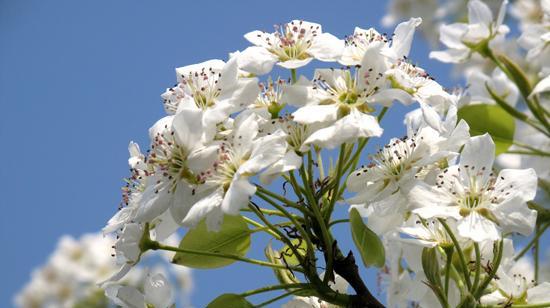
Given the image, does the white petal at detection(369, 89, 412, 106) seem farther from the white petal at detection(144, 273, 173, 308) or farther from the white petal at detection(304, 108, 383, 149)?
the white petal at detection(144, 273, 173, 308)

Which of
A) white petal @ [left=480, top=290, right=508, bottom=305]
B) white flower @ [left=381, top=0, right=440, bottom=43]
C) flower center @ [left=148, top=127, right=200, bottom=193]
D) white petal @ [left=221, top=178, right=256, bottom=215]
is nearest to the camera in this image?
white petal @ [left=221, top=178, right=256, bottom=215]

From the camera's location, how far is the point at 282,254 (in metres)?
1.57

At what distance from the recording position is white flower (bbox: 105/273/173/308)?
5.30 ft

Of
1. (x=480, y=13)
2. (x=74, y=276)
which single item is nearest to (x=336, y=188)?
(x=480, y=13)

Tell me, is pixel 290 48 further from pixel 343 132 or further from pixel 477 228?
pixel 477 228

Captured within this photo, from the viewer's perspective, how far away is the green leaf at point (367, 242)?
153cm

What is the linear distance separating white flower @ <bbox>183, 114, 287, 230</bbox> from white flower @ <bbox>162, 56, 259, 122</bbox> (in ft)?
0.14

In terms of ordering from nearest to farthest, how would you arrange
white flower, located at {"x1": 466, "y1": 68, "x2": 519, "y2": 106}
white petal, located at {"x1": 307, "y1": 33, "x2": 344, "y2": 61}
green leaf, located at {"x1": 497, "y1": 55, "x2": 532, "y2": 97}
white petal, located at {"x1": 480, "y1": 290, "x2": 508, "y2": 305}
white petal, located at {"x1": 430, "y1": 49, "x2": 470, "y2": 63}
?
white petal, located at {"x1": 307, "y1": 33, "x2": 344, "y2": 61}
white petal, located at {"x1": 480, "y1": 290, "x2": 508, "y2": 305}
green leaf, located at {"x1": 497, "y1": 55, "x2": 532, "y2": 97}
white petal, located at {"x1": 430, "y1": 49, "x2": 470, "y2": 63}
white flower, located at {"x1": 466, "y1": 68, "x2": 519, "y2": 106}

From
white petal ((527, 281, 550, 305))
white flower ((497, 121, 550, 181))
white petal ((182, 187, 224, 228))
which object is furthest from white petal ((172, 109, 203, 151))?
white flower ((497, 121, 550, 181))

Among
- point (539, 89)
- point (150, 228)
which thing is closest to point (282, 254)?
point (150, 228)

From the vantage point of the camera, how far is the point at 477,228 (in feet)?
4.59

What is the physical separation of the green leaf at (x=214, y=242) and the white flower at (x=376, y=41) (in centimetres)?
40

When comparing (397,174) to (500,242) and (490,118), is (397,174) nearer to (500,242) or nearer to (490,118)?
(500,242)

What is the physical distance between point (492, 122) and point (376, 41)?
2.08ft
